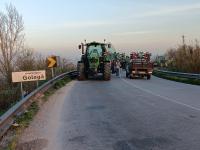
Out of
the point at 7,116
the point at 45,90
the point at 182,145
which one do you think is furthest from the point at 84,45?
the point at 182,145

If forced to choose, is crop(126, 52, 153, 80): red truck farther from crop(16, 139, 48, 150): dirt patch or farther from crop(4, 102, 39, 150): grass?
crop(16, 139, 48, 150): dirt patch

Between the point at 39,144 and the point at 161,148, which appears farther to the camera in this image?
the point at 39,144

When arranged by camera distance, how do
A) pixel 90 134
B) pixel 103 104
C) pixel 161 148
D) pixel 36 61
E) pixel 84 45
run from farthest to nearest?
pixel 84 45, pixel 36 61, pixel 103 104, pixel 90 134, pixel 161 148

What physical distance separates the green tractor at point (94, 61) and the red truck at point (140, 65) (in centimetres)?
232

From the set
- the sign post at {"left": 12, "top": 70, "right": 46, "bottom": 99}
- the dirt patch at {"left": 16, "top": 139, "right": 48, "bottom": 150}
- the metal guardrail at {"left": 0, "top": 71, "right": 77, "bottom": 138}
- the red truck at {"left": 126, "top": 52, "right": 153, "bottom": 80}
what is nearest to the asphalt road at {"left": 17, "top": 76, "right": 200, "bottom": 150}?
the dirt patch at {"left": 16, "top": 139, "right": 48, "bottom": 150}

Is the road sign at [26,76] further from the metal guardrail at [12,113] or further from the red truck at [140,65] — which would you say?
the red truck at [140,65]

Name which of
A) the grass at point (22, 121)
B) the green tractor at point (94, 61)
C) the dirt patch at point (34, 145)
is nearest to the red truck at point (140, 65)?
the green tractor at point (94, 61)

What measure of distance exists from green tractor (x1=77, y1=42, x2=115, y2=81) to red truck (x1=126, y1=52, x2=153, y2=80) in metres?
2.32

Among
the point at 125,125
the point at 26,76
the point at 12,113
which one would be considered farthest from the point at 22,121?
the point at 26,76

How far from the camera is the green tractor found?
1236 inches

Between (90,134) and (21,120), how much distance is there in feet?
9.16

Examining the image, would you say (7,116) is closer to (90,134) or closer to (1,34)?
(90,134)

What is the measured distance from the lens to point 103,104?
15.8 metres

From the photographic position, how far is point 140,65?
34.4 metres
